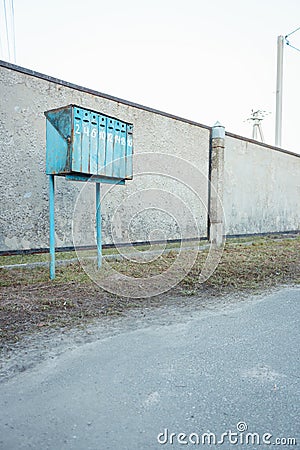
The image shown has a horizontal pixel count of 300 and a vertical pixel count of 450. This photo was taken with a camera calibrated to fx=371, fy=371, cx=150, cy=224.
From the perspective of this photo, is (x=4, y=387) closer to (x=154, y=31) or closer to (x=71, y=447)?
(x=71, y=447)

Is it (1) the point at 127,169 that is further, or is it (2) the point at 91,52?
(2) the point at 91,52

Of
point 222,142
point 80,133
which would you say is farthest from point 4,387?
point 222,142

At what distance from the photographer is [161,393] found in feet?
5.27

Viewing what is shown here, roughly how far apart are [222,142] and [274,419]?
6.08 m

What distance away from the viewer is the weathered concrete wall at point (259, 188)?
7.48m

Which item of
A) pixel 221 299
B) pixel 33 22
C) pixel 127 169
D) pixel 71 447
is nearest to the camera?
pixel 71 447

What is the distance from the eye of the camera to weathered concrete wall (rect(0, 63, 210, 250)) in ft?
13.9

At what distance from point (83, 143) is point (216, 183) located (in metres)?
3.90

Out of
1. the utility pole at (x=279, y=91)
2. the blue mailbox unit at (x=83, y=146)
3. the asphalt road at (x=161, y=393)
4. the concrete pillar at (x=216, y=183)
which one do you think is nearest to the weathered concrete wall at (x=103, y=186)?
the concrete pillar at (x=216, y=183)

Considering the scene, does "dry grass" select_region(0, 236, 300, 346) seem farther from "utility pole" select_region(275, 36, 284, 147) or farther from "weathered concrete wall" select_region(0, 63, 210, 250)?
"utility pole" select_region(275, 36, 284, 147)

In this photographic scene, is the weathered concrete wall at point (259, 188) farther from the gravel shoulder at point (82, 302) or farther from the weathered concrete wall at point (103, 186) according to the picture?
the gravel shoulder at point (82, 302)

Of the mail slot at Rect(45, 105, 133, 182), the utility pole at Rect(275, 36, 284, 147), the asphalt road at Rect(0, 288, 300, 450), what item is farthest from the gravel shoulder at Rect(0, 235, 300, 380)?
the utility pole at Rect(275, 36, 284, 147)

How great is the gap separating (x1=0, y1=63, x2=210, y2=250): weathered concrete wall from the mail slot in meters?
0.83

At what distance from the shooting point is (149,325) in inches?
99.1
